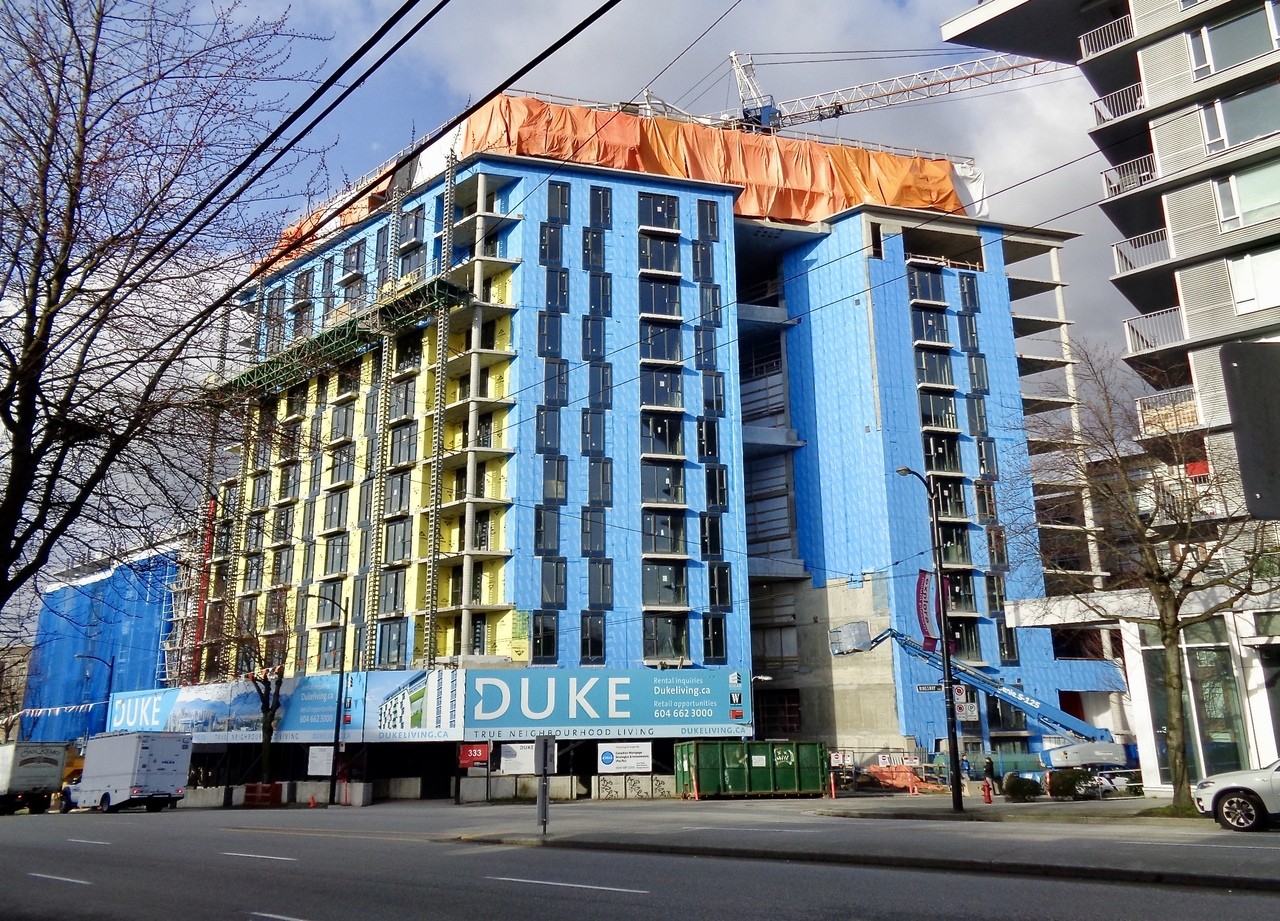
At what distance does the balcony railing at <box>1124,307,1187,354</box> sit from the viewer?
36.1 m

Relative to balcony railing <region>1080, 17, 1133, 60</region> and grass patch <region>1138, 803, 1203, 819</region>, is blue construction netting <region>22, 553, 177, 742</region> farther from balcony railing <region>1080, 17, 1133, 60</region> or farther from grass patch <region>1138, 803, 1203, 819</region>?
grass patch <region>1138, 803, 1203, 819</region>

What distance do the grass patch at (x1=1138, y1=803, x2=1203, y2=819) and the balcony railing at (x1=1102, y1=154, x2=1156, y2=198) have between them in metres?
22.3

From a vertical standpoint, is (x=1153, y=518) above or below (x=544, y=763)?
above

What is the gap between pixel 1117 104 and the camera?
3994cm

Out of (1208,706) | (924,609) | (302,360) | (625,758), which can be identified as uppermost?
(924,609)

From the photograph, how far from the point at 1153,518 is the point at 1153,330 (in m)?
12.6

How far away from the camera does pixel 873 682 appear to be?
60.0 m

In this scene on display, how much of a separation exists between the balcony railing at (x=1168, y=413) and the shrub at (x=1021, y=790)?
1218 cm

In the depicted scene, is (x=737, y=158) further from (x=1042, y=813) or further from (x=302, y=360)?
(x=302, y=360)

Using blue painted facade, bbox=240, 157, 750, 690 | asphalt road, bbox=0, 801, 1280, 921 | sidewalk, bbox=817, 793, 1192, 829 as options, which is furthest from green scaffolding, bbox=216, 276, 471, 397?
blue painted facade, bbox=240, 157, 750, 690

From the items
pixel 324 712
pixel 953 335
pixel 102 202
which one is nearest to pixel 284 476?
pixel 324 712

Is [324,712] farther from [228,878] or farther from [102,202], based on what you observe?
[102,202]

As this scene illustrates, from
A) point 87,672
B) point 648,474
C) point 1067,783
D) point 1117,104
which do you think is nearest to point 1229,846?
point 1067,783

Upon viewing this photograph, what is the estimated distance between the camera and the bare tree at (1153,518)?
25.0 meters
